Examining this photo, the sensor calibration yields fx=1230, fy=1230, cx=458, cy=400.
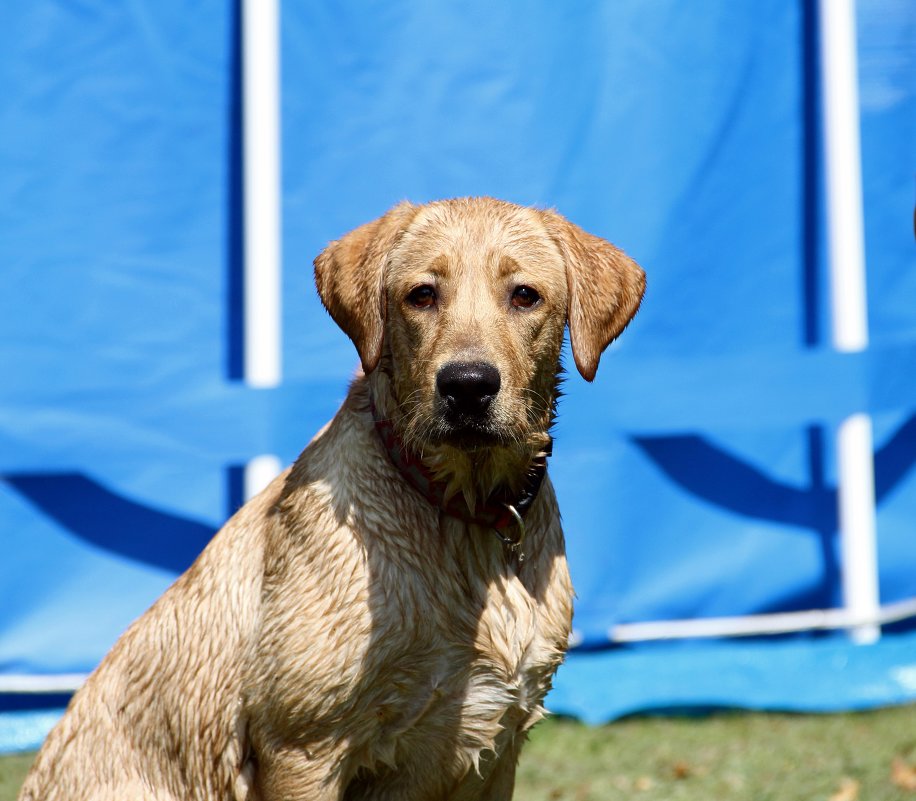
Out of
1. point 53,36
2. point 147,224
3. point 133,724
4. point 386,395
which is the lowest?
point 133,724

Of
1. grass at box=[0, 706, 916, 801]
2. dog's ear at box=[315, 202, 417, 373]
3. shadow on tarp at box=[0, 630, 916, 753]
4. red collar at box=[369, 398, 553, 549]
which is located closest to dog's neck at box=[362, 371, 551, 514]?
red collar at box=[369, 398, 553, 549]

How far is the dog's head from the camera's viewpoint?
3.25 meters

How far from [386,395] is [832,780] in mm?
3147

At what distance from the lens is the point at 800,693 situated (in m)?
6.44

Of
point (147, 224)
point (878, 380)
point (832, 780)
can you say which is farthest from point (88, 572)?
point (878, 380)

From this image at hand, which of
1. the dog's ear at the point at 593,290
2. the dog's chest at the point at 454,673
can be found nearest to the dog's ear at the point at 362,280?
the dog's ear at the point at 593,290

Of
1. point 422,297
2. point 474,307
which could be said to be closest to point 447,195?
point 422,297

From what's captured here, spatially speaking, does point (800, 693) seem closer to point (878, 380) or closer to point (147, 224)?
point (878, 380)

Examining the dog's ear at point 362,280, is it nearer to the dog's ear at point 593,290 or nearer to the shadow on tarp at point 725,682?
the dog's ear at point 593,290

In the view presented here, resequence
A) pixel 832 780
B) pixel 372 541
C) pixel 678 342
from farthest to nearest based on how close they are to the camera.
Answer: pixel 678 342, pixel 832 780, pixel 372 541

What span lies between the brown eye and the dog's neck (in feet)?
1.20

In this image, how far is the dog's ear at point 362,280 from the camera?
3.43 m

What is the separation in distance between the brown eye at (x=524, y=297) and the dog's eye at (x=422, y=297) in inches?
9.0

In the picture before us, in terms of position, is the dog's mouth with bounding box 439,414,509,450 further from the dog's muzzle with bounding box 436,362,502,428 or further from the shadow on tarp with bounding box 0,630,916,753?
the shadow on tarp with bounding box 0,630,916,753
